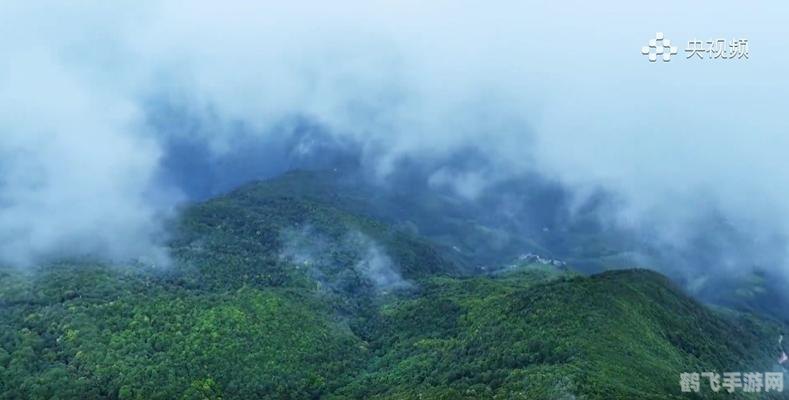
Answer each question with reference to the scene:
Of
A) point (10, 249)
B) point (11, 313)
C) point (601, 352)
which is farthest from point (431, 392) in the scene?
point (10, 249)

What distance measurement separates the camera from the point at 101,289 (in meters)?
160

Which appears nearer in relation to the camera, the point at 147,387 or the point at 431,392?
the point at 431,392

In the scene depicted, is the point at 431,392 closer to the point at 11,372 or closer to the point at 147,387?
the point at 147,387

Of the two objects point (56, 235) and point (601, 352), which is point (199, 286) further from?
point (601, 352)

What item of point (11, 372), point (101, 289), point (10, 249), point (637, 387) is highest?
point (10, 249)

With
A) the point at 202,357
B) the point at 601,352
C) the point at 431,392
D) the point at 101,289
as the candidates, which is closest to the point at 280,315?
the point at 202,357

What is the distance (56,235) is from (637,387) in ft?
455

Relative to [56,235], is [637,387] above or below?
below

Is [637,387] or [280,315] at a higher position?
[280,315]

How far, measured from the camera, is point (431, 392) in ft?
401

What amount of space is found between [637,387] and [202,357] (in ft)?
241

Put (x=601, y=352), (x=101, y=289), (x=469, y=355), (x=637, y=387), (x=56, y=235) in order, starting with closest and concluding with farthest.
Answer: (x=637, y=387) → (x=601, y=352) → (x=469, y=355) → (x=101, y=289) → (x=56, y=235)

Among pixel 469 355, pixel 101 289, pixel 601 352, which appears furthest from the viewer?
pixel 101 289

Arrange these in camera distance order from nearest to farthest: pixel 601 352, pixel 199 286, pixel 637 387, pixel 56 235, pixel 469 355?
pixel 637 387
pixel 601 352
pixel 469 355
pixel 199 286
pixel 56 235
